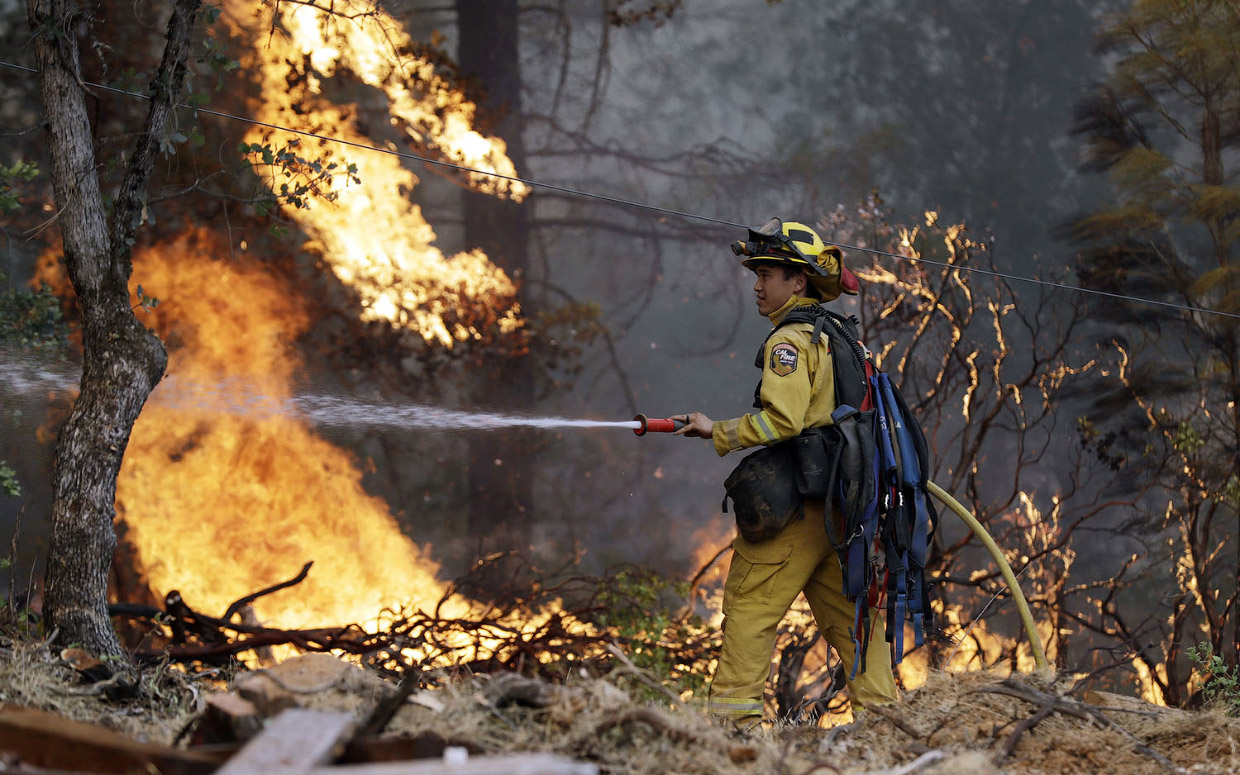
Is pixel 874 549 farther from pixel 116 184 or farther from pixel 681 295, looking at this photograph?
pixel 116 184

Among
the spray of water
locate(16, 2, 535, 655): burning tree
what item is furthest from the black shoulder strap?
locate(16, 2, 535, 655): burning tree

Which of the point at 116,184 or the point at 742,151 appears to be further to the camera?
the point at 742,151

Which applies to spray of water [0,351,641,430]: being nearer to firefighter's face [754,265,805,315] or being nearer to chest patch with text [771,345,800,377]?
firefighter's face [754,265,805,315]

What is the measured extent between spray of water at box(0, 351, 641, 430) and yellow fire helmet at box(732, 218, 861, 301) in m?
1.58

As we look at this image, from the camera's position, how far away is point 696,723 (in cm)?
285

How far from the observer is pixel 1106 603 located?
7059mm

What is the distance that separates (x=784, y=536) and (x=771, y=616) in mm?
300

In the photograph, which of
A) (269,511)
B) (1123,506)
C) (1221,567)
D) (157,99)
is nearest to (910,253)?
(1123,506)

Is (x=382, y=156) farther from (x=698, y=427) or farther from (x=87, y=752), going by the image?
(x=87, y=752)

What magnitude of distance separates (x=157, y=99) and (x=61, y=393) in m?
2.28

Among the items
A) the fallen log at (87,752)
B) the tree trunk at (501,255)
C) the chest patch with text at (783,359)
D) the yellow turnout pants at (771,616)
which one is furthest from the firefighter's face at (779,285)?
the fallen log at (87,752)

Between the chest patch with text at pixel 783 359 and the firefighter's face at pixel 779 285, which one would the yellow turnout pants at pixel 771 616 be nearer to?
the chest patch with text at pixel 783 359

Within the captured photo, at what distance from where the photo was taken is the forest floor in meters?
2.65

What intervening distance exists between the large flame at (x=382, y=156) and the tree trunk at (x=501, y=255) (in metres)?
0.11
